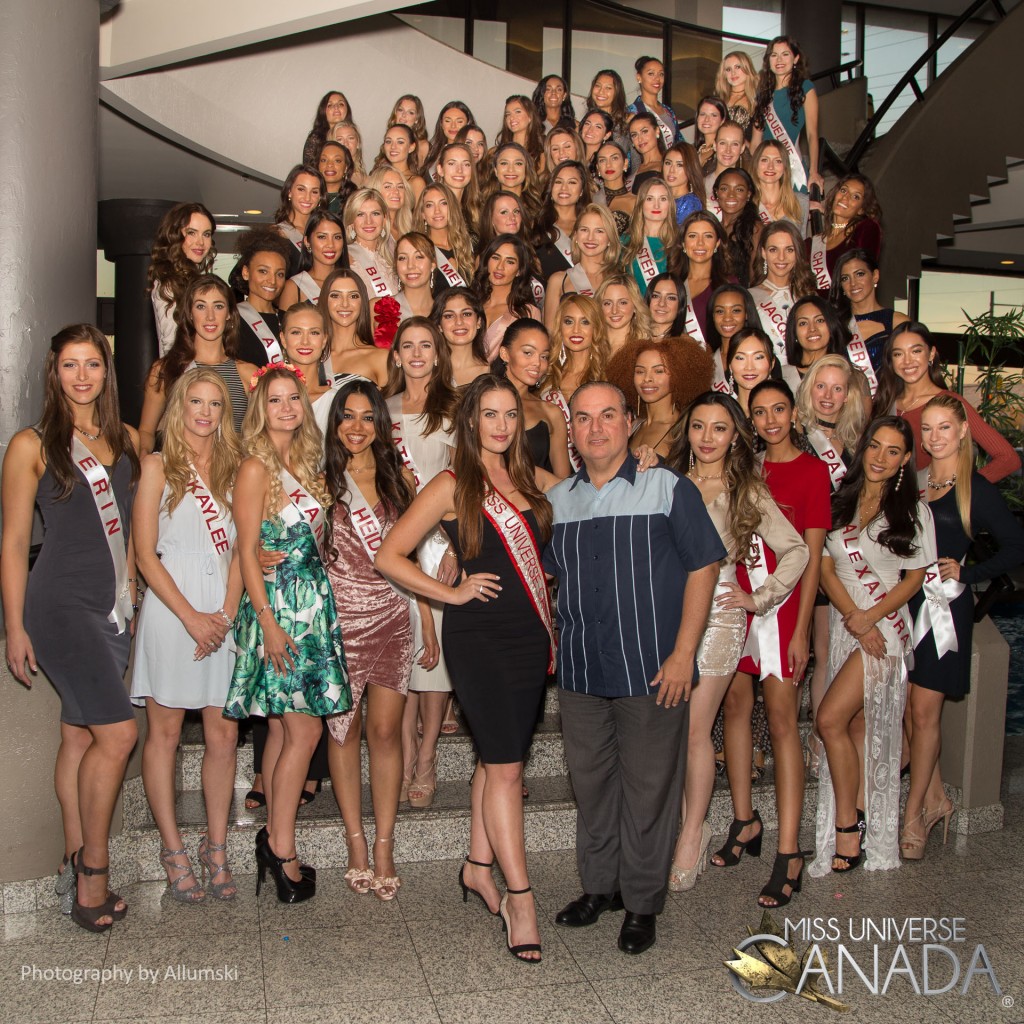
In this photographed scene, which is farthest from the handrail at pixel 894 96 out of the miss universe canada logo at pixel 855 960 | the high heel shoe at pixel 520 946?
the high heel shoe at pixel 520 946

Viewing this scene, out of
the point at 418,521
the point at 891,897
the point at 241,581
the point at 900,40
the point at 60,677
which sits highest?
the point at 900,40

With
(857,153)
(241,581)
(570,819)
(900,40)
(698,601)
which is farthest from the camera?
(900,40)

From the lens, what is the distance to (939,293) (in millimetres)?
14148

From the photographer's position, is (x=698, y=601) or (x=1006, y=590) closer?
(x=698, y=601)

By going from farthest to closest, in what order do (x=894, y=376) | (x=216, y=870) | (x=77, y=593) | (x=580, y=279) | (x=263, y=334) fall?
1. (x=580, y=279)
2. (x=894, y=376)
3. (x=263, y=334)
4. (x=216, y=870)
5. (x=77, y=593)

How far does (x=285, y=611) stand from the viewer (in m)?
3.63

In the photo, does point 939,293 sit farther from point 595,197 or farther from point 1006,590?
point 1006,590

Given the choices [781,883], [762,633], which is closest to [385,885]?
[781,883]

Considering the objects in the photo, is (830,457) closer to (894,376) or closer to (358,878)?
(894,376)

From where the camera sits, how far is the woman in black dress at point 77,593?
3.48 m

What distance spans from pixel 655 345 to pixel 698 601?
1237 mm

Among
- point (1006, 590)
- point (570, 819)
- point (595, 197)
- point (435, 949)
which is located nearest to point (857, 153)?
point (595, 197)

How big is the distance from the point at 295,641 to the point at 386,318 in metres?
1.84

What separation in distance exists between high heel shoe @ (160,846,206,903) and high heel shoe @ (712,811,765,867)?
1.71 metres
